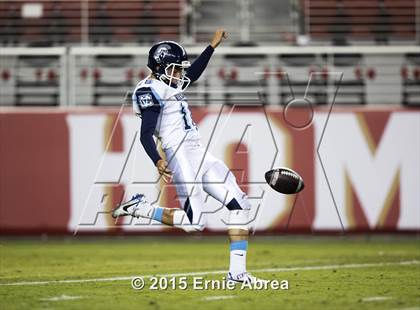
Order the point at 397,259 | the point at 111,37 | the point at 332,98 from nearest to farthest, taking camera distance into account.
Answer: the point at 397,259 < the point at 332,98 < the point at 111,37

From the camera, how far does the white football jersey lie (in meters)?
7.36

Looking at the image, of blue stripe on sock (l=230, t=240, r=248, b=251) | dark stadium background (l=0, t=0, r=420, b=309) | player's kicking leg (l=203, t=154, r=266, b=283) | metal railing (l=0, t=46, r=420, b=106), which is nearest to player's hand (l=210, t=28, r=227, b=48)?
player's kicking leg (l=203, t=154, r=266, b=283)

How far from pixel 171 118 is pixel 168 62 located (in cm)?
44

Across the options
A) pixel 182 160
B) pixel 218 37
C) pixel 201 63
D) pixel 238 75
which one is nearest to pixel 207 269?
pixel 182 160

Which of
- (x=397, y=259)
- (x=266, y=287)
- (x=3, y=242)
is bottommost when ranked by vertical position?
(x=3, y=242)

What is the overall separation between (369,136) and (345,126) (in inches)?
13.7

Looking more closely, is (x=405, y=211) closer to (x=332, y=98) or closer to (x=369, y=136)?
(x=369, y=136)

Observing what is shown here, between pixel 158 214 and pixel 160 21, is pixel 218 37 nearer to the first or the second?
pixel 158 214

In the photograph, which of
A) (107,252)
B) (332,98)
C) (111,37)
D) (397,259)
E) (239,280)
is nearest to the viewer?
(239,280)

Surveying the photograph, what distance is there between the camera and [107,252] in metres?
11.6

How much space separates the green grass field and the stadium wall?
0.40 metres

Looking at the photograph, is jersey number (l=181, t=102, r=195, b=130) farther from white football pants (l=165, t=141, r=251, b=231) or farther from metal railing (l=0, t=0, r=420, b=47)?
metal railing (l=0, t=0, r=420, b=47)

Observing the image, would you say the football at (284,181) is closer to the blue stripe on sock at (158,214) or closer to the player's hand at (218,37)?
the blue stripe on sock at (158,214)

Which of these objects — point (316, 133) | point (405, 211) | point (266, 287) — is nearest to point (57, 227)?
point (316, 133)
